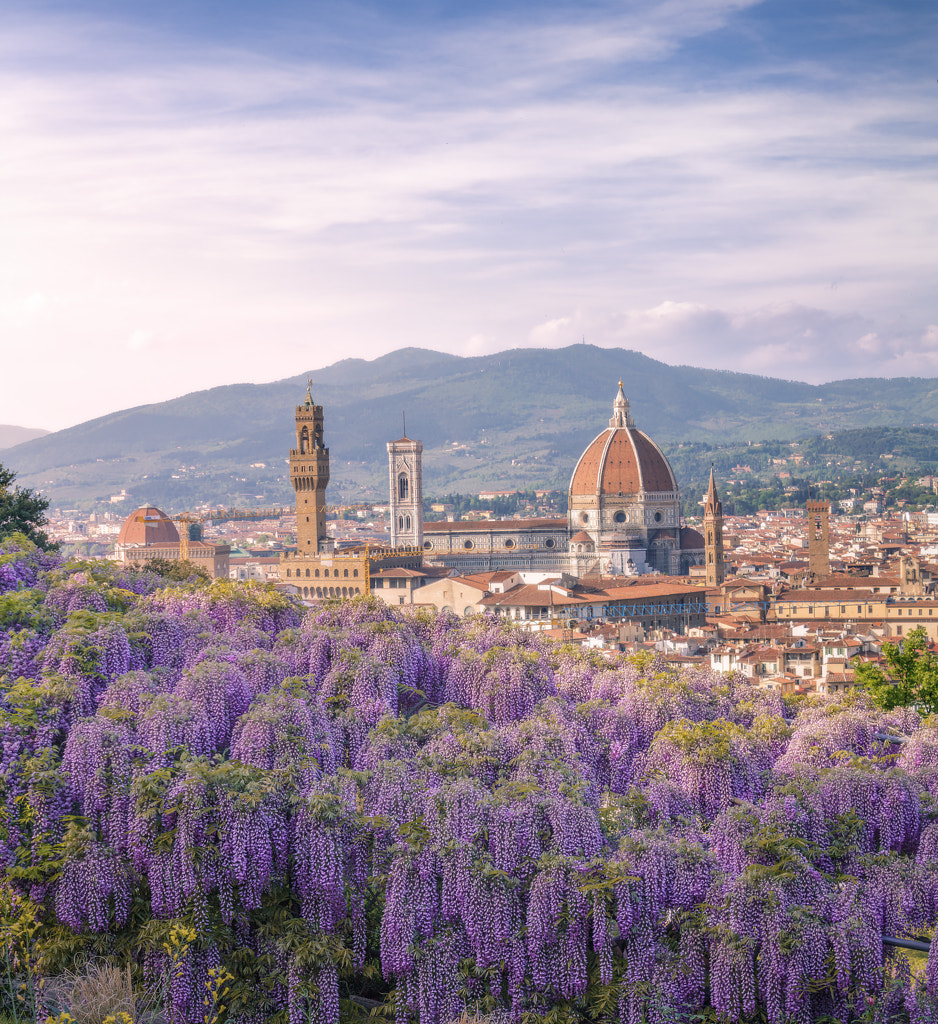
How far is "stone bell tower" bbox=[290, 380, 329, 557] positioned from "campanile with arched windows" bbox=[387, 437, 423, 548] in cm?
→ 1946

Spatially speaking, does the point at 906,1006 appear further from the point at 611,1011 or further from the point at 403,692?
the point at 403,692

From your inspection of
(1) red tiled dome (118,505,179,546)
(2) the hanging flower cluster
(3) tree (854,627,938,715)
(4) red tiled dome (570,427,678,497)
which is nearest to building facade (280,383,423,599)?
(4) red tiled dome (570,427,678,497)

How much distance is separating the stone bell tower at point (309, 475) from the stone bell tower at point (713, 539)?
24.9 m

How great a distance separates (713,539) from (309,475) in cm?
2655

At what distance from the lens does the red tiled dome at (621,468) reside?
113 m

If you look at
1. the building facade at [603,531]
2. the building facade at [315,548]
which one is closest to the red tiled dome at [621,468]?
the building facade at [603,531]

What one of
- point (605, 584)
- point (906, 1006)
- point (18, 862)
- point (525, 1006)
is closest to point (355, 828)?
point (525, 1006)

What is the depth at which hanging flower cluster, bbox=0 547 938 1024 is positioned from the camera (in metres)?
12.0

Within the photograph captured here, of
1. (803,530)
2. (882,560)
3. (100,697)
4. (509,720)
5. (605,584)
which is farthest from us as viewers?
(803,530)

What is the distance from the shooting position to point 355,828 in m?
12.7

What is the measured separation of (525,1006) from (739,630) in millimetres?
53280

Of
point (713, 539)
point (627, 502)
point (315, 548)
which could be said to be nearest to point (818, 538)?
point (713, 539)

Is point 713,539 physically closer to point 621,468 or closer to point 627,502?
point 627,502

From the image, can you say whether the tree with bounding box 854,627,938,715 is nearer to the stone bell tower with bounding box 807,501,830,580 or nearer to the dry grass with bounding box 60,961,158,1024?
the dry grass with bounding box 60,961,158,1024
